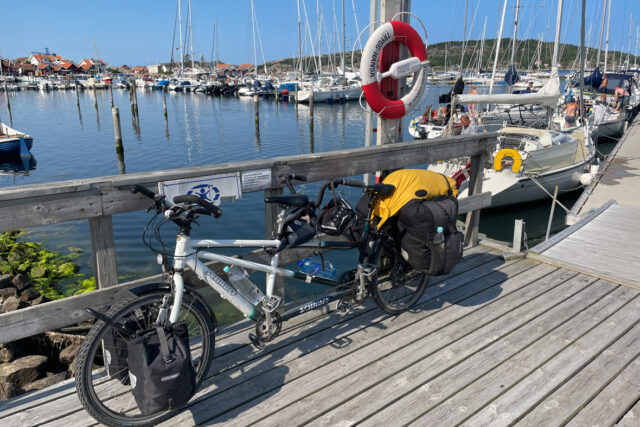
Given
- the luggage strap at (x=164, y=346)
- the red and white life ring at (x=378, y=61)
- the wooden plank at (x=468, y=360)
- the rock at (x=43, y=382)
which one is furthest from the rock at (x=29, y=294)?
the wooden plank at (x=468, y=360)

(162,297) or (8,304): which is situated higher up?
(162,297)

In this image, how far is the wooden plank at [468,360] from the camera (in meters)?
2.28

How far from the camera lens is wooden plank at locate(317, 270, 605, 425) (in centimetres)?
228

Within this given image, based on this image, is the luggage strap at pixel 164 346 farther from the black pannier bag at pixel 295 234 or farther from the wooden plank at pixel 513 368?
the wooden plank at pixel 513 368

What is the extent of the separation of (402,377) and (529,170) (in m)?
9.05

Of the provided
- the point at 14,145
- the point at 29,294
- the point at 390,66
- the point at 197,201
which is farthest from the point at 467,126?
the point at 14,145

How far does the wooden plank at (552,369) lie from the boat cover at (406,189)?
116 centimetres

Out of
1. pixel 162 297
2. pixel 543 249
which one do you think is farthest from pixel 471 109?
pixel 162 297

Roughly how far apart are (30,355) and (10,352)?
0.97 feet

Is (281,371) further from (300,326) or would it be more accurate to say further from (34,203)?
(34,203)

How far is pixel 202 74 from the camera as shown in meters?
77.9

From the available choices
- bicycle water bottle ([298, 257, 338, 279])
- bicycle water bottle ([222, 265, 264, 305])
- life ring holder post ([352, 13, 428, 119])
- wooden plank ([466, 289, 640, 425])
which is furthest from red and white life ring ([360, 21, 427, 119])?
wooden plank ([466, 289, 640, 425])

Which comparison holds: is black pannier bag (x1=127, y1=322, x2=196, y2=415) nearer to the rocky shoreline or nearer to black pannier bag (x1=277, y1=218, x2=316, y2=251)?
black pannier bag (x1=277, y1=218, x2=316, y2=251)

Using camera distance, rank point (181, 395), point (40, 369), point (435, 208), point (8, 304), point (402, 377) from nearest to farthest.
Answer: point (181, 395)
point (402, 377)
point (435, 208)
point (40, 369)
point (8, 304)
